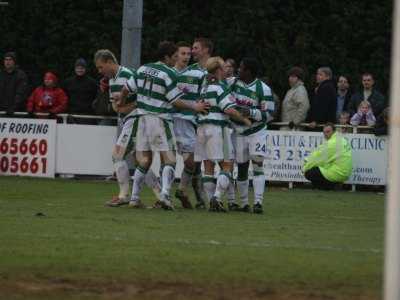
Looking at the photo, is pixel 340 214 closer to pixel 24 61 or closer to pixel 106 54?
pixel 106 54

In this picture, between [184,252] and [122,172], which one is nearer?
[184,252]

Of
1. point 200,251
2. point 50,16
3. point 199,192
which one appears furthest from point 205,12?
point 200,251

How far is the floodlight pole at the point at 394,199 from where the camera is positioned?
→ 849cm

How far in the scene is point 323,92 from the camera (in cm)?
2705

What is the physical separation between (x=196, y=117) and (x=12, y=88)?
10206 mm

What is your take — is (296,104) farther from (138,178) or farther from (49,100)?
(138,178)

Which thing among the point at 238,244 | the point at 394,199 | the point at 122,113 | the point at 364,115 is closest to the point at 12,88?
the point at 364,115

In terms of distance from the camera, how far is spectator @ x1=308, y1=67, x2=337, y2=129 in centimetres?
2700

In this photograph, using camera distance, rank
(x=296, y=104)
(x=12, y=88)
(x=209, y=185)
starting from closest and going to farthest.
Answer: (x=209, y=185) < (x=296, y=104) < (x=12, y=88)

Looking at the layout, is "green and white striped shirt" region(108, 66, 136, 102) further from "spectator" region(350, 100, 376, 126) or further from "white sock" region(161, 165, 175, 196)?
"spectator" region(350, 100, 376, 126)

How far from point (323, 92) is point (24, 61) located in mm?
9428

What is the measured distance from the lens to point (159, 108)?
19.2 metres

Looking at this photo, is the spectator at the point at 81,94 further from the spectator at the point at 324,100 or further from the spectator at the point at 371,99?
the spectator at the point at 371,99

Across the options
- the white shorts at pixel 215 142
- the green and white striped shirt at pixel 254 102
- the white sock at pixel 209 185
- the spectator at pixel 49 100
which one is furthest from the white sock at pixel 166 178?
the spectator at pixel 49 100
